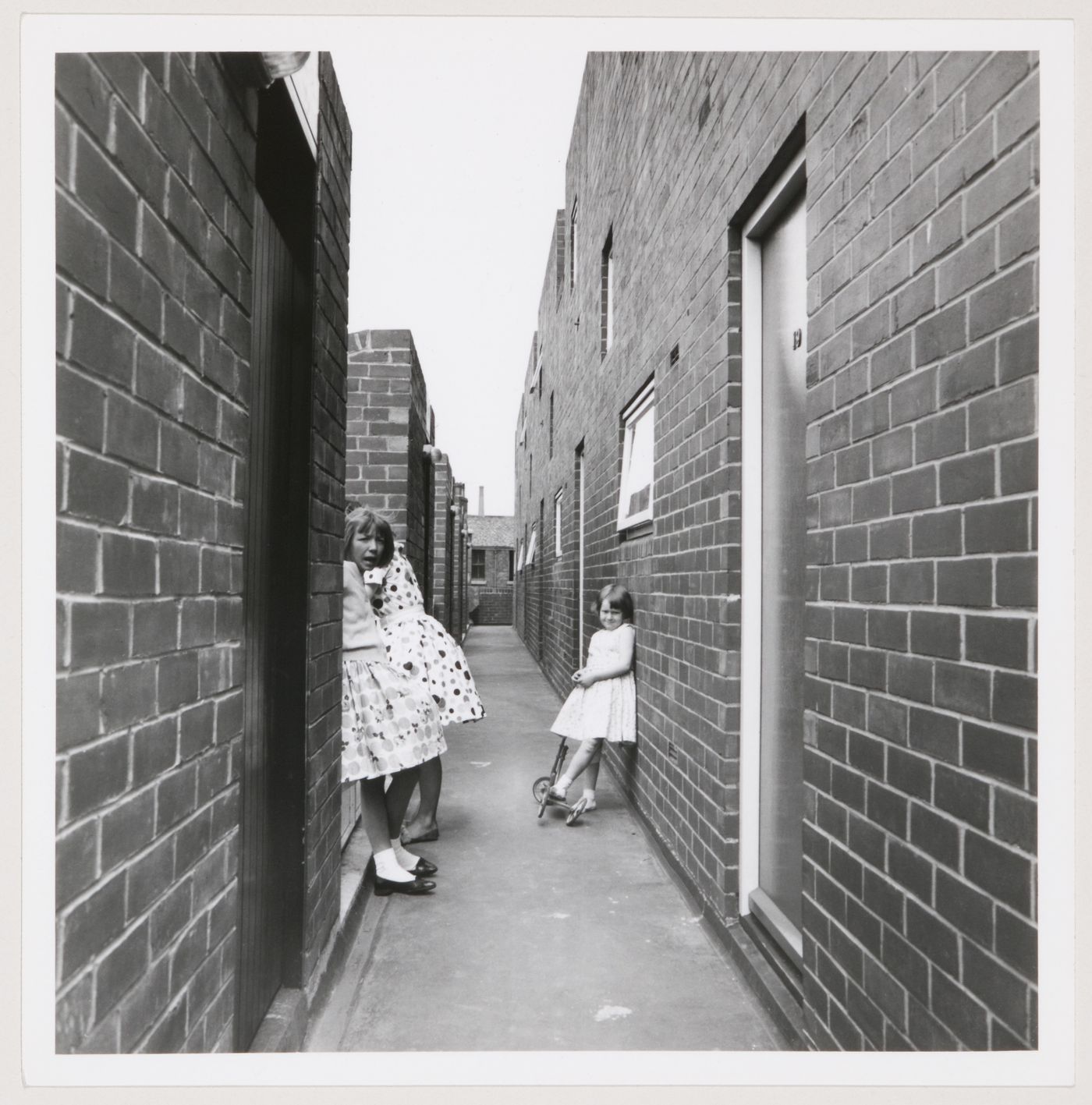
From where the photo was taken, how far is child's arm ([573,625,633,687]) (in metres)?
5.15

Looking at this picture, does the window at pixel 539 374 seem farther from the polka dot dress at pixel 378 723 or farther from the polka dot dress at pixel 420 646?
the polka dot dress at pixel 378 723

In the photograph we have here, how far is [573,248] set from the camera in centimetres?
1037

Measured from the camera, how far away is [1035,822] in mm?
1405

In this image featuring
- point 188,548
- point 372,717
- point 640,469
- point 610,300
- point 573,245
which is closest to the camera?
point 188,548

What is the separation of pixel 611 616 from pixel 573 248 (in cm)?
654

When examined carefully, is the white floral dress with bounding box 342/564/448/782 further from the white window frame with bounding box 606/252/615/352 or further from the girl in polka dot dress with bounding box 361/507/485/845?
the white window frame with bounding box 606/252/615/352

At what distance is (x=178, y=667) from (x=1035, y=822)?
4.97ft

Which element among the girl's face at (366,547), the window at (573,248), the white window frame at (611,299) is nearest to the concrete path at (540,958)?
the girl's face at (366,547)

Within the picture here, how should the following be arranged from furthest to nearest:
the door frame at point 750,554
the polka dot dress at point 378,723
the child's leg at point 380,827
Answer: the child's leg at point 380,827, the polka dot dress at point 378,723, the door frame at point 750,554

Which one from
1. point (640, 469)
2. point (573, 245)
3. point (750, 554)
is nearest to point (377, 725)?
point (750, 554)

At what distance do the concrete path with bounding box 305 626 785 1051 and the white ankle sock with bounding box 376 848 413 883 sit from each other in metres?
0.10

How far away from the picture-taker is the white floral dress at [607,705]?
16.6 feet

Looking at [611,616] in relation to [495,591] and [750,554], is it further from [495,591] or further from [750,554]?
[495,591]

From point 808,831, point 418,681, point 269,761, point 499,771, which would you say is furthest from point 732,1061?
point 499,771
